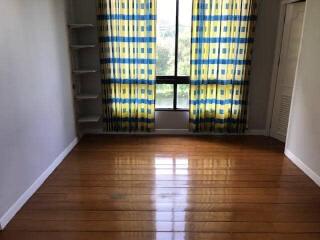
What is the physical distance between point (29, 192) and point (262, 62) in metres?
3.57

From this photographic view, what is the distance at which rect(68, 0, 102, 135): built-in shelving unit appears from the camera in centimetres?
385

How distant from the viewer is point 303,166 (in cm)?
314

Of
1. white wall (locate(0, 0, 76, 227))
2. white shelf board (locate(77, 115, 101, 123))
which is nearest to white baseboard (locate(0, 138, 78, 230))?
white wall (locate(0, 0, 76, 227))

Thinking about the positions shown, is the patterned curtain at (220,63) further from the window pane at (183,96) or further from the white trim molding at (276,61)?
the white trim molding at (276,61)

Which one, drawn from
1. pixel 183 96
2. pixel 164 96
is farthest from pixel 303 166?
pixel 164 96

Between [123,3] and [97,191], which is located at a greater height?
[123,3]

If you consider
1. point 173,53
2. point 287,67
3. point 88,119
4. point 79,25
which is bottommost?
point 88,119

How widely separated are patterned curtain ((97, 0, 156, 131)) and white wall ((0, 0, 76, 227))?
0.63 m

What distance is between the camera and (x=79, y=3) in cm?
388

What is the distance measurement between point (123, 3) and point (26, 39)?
1.68 m

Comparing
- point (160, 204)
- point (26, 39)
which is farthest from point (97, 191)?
point (26, 39)

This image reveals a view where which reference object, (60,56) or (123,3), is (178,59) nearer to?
(123,3)

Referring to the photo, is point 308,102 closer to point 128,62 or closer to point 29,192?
point 128,62

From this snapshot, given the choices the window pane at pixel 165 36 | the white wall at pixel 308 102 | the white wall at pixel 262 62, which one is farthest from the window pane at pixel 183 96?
the white wall at pixel 308 102
